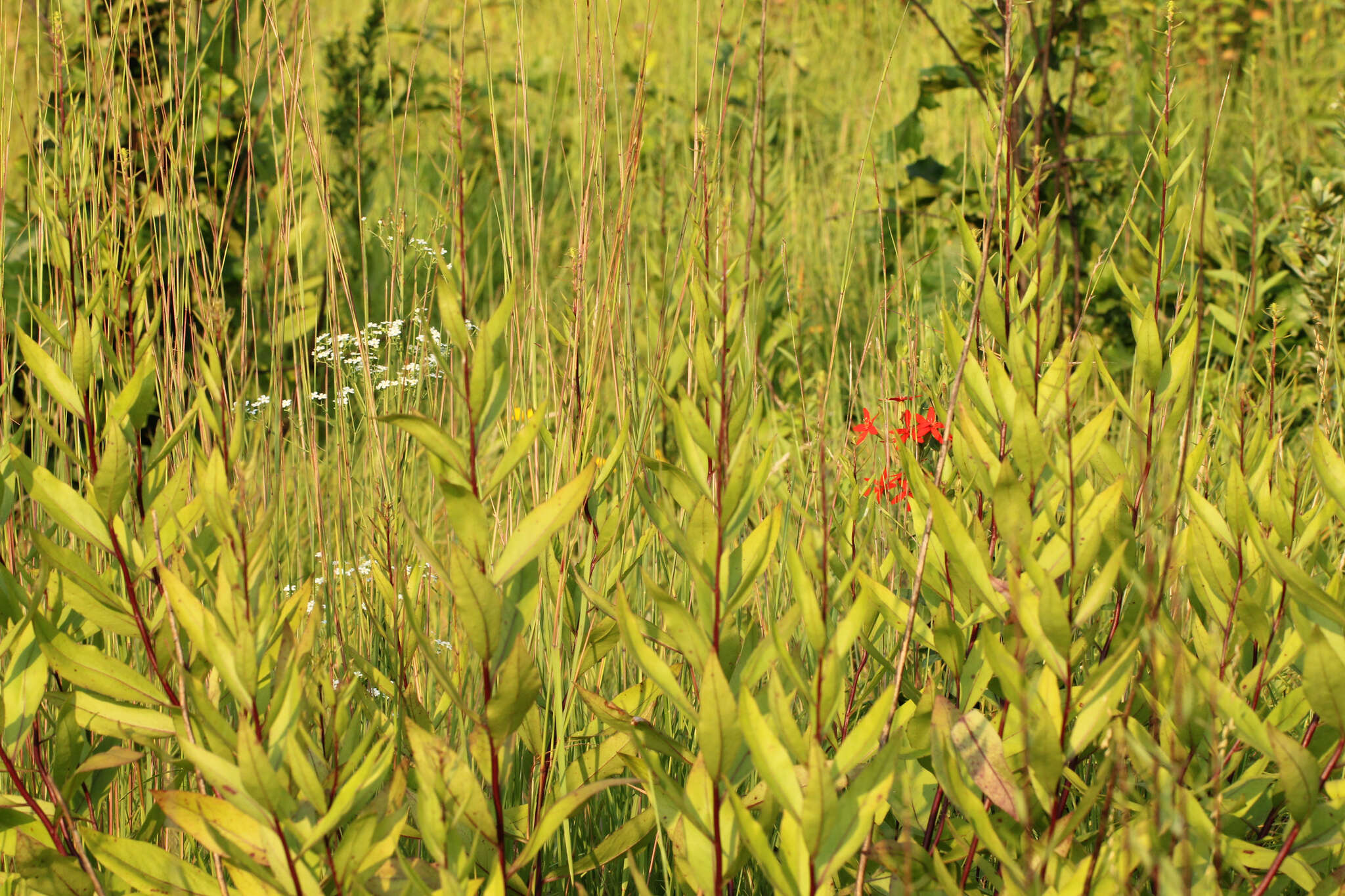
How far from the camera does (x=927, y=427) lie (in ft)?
5.01

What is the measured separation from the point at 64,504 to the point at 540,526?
37 cm

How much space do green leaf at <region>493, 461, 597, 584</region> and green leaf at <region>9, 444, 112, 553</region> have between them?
0.32 m

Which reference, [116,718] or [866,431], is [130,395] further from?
[866,431]

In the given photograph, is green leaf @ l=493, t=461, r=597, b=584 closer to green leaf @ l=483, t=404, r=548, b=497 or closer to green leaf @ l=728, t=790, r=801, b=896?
green leaf @ l=483, t=404, r=548, b=497

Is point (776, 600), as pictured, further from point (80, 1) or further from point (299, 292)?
point (80, 1)

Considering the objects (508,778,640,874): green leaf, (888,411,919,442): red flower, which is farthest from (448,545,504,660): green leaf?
(888,411,919,442): red flower

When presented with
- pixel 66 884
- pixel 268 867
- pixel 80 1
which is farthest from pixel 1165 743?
pixel 80 1

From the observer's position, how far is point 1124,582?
43.0 inches

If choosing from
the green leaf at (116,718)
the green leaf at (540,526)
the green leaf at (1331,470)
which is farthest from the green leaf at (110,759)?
the green leaf at (1331,470)

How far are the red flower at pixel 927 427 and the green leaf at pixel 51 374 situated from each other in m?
0.96

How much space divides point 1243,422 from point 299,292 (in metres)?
1.04

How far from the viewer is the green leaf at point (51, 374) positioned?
34.8 inches

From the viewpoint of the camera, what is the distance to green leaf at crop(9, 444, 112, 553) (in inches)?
33.9

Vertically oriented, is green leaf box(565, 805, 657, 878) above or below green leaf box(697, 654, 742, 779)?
below
